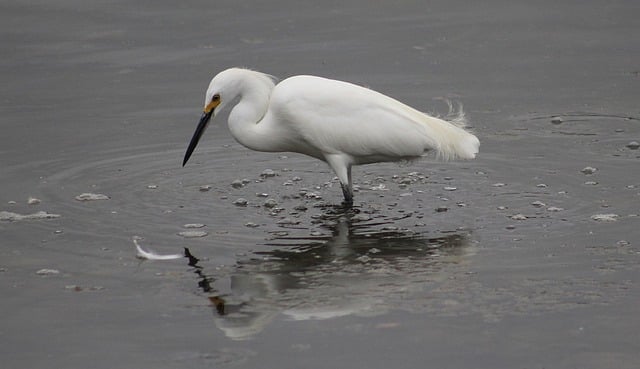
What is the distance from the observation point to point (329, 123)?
7.96 metres

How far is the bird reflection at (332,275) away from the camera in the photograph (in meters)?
5.76

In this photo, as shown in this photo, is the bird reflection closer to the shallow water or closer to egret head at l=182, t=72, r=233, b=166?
the shallow water

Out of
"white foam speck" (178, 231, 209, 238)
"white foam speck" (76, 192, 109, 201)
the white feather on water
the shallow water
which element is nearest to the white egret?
the shallow water

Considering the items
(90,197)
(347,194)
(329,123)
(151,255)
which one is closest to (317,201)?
(347,194)

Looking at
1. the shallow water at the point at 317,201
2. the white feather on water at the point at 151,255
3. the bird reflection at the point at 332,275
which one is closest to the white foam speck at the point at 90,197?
the shallow water at the point at 317,201

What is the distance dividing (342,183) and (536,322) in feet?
8.73

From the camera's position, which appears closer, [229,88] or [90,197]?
[229,88]

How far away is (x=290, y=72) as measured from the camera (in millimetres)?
11438

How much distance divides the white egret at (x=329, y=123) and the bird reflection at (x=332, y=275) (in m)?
0.75

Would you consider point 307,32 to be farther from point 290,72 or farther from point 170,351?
point 170,351

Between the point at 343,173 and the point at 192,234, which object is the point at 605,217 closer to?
the point at 343,173

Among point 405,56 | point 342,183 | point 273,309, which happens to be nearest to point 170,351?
point 273,309

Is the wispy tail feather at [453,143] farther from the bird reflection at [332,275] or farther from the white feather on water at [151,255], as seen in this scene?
the white feather on water at [151,255]

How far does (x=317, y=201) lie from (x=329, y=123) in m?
0.56
